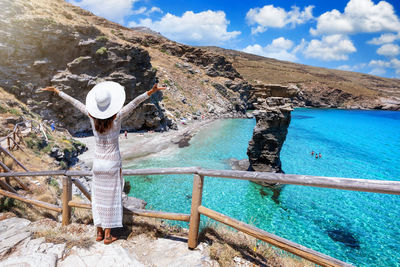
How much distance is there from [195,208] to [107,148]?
1.61 meters

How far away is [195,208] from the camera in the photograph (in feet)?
10.2

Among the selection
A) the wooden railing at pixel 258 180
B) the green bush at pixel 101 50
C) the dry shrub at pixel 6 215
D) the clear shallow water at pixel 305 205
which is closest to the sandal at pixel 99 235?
the wooden railing at pixel 258 180

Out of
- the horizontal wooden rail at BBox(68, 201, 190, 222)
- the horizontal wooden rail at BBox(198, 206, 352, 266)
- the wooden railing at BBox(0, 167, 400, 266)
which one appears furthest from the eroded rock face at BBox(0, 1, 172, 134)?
the horizontal wooden rail at BBox(198, 206, 352, 266)

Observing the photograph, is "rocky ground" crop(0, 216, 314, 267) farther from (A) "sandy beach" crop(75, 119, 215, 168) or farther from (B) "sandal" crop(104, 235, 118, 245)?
(A) "sandy beach" crop(75, 119, 215, 168)

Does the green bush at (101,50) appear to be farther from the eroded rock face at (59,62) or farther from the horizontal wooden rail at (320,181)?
the horizontal wooden rail at (320,181)

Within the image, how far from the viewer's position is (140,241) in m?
3.40

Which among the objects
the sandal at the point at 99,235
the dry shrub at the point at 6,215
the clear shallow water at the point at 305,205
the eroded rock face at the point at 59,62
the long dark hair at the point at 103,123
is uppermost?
the eroded rock face at the point at 59,62

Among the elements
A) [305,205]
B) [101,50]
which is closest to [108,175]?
[305,205]

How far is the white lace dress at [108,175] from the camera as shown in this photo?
9.78 ft

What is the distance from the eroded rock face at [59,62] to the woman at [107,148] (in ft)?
80.4

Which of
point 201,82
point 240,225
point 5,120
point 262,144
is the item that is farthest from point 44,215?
point 201,82

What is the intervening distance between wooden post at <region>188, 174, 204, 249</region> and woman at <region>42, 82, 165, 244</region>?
3.90 feet

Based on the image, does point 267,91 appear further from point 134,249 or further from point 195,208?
point 134,249

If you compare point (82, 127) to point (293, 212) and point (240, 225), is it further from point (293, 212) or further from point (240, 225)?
point (240, 225)
